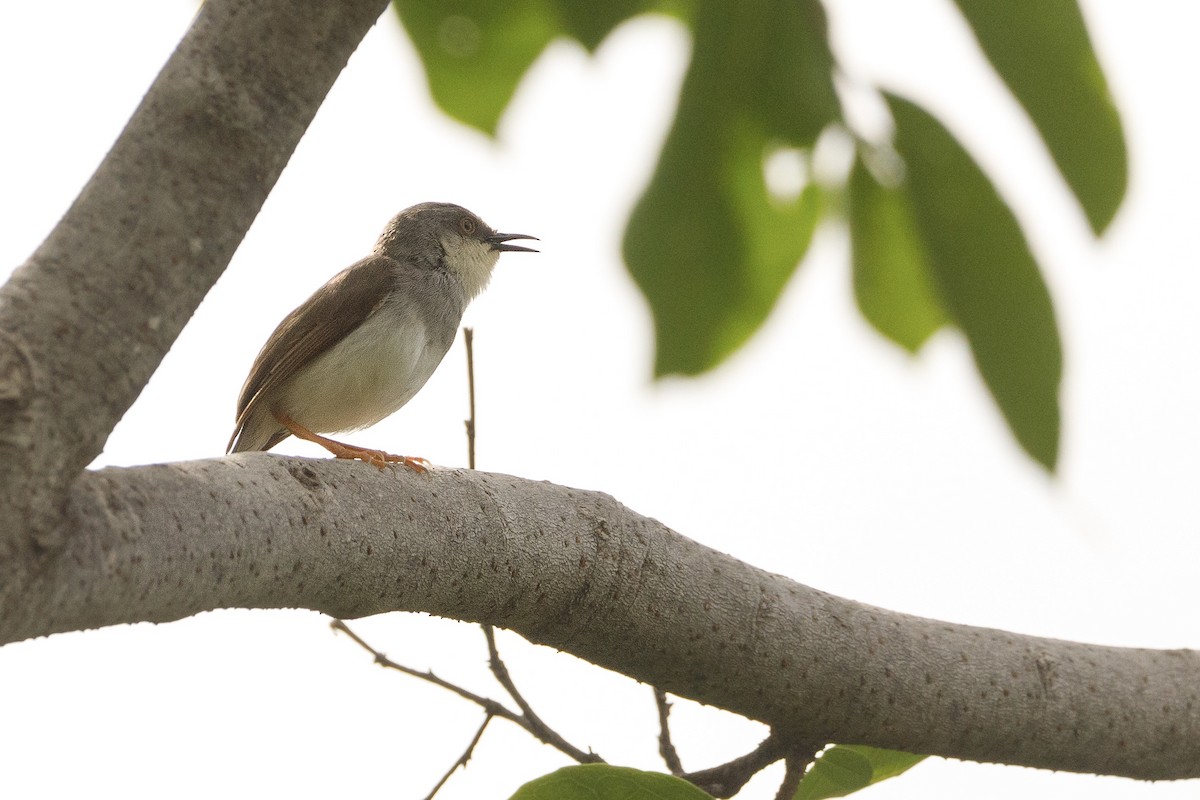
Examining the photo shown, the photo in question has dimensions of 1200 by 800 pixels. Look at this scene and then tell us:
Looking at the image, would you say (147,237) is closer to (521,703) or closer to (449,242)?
(521,703)

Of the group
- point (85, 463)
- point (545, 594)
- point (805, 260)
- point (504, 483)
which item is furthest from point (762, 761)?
point (85, 463)

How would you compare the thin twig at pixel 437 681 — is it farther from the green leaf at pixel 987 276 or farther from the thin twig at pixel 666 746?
the green leaf at pixel 987 276

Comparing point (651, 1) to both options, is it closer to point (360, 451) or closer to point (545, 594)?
point (545, 594)

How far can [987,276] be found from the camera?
4.26 feet

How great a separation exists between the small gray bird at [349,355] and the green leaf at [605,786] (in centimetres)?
280

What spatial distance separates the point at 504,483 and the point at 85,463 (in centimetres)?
113

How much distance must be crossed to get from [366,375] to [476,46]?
3.32 metres

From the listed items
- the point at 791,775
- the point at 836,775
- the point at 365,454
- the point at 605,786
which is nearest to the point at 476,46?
the point at 605,786

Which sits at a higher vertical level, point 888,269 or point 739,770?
point 888,269

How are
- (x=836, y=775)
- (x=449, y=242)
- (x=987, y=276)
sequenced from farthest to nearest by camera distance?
(x=449, y=242) < (x=836, y=775) < (x=987, y=276)

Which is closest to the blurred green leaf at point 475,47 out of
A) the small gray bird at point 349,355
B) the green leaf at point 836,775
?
the green leaf at point 836,775

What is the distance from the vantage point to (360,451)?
4.60 metres

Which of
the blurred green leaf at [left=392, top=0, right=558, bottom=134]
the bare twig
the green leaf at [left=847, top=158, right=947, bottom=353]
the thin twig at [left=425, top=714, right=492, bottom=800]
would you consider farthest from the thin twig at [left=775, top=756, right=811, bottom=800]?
the blurred green leaf at [left=392, top=0, right=558, bottom=134]

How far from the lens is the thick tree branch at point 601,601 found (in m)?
1.84
